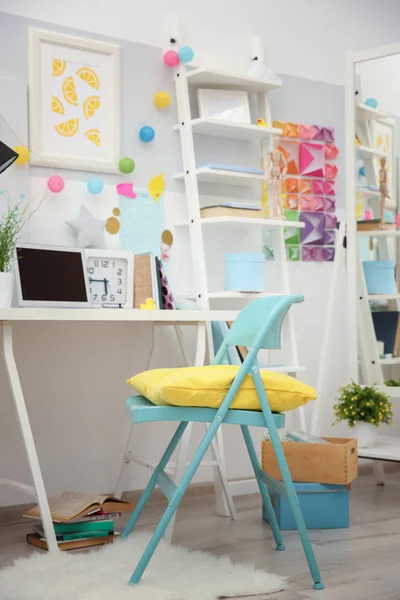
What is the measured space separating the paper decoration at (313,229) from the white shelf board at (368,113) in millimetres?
515

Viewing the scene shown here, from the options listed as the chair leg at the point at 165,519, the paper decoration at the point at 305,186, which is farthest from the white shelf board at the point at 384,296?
the chair leg at the point at 165,519

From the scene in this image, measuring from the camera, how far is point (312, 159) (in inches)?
157

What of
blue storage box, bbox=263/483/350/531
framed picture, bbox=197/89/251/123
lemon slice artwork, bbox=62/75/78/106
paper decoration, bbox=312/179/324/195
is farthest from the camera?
paper decoration, bbox=312/179/324/195

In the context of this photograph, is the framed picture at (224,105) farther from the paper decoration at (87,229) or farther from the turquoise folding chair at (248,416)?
the turquoise folding chair at (248,416)

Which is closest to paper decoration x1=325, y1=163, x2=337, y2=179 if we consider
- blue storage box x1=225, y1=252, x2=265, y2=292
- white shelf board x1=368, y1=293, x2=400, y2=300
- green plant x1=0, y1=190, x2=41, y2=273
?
white shelf board x1=368, y1=293, x2=400, y2=300

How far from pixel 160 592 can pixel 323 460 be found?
3.19 feet

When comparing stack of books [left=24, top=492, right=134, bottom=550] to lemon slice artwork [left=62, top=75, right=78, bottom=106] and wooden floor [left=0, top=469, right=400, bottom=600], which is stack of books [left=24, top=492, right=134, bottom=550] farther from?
lemon slice artwork [left=62, top=75, right=78, bottom=106]

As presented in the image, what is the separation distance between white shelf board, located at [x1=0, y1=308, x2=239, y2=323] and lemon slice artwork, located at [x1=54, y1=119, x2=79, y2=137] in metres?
0.85

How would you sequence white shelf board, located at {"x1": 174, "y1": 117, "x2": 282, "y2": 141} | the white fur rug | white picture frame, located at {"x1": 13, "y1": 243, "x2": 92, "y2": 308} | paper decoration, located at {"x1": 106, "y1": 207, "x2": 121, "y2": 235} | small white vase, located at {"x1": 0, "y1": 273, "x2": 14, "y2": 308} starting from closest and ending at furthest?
the white fur rug → small white vase, located at {"x1": 0, "y1": 273, "x2": 14, "y2": 308} → white picture frame, located at {"x1": 13, "y1": 243, "x2": 92, "y2": 308} → paper decoration, located at {"x1": 106, "y1": 207, "x2": 121, "y2": 235} → white shelf board, located at {"x1": 174, "y1": 117, "x2": 282, "y2": 141}

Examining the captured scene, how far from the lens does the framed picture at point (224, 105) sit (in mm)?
3531

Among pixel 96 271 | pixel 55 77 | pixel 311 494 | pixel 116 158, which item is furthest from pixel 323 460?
pixel 55 77

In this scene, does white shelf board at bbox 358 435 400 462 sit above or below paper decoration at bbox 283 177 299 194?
below

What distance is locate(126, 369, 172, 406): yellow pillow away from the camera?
2.28 meters

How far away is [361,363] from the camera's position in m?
3.69
